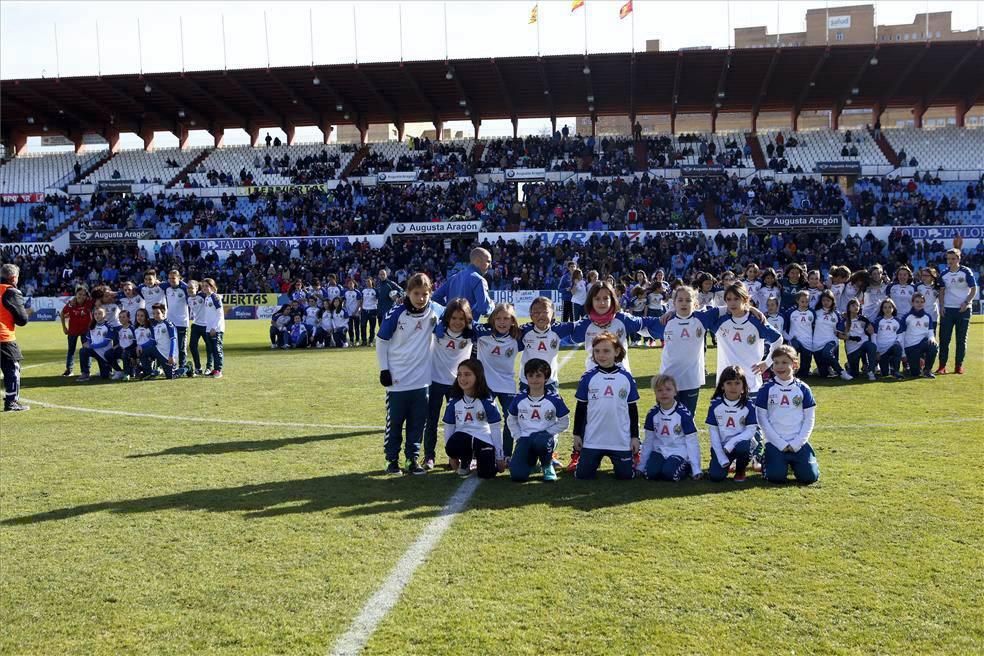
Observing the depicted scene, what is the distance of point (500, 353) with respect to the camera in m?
7.49

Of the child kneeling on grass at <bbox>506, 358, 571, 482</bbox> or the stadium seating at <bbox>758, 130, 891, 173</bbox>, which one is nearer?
the child kneeling on grass at <bbox>506, 358, 571, 482</bbox>

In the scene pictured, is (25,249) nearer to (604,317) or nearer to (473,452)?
(473,452)

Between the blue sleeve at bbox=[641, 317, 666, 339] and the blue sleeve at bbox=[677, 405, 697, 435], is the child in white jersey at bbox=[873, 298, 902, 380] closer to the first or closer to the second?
the blue sleeve at bbox=[641, 317, 666, 339]

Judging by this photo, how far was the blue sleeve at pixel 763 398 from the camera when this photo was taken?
686 cm

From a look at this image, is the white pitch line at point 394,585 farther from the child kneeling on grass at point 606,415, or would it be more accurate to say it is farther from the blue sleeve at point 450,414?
the child kneeling on grass at point 606,415

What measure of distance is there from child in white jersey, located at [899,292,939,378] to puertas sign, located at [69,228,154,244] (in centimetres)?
3760

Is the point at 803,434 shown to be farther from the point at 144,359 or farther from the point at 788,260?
the point at 788,260

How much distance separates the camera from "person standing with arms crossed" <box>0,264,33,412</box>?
1065cm

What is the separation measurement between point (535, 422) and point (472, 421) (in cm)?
58

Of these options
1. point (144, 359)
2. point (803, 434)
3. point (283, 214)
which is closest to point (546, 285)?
point (283, 214)

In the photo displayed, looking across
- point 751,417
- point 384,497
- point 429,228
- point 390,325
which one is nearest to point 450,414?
point 390,325

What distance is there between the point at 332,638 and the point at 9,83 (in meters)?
50.7

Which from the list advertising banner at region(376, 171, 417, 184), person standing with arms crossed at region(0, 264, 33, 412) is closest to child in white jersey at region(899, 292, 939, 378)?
person standing with arms crossed at region(0, 264, 33, 412)

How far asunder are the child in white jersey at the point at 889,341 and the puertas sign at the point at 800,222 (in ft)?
78.8
